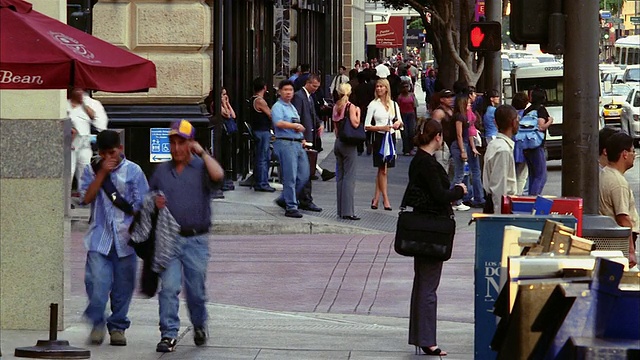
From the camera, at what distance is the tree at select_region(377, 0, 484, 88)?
3197 centimetres

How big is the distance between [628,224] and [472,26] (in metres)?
10.4

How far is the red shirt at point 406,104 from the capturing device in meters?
29.8

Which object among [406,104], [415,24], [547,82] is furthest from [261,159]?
[415,24]

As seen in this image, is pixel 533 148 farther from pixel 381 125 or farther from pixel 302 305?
pixel 302 305

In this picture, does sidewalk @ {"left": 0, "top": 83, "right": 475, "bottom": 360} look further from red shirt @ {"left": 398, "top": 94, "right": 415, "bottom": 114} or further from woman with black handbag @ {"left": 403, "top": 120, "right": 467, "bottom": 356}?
red shirt @ {"left": 398, "top": 94, "right": 415, "bottom": 114}

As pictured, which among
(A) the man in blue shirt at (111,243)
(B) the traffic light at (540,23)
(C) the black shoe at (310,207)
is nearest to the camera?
(B) the traffic light at (540,23)

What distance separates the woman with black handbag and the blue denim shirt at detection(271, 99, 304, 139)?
781 centimetres

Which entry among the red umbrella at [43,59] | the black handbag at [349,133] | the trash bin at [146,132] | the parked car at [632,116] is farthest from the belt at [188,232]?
the parked car at [632,116]

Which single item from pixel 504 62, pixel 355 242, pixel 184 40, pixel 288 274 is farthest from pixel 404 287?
pixel 504 62

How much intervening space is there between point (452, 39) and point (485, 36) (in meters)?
17.0

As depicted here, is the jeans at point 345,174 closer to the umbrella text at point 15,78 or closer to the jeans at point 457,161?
the jeans at point 457,161

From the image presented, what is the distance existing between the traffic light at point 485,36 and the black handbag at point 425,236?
1044 cm

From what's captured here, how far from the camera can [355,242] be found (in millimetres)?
16609

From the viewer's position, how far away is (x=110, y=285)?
Answer: 32.6 ft
